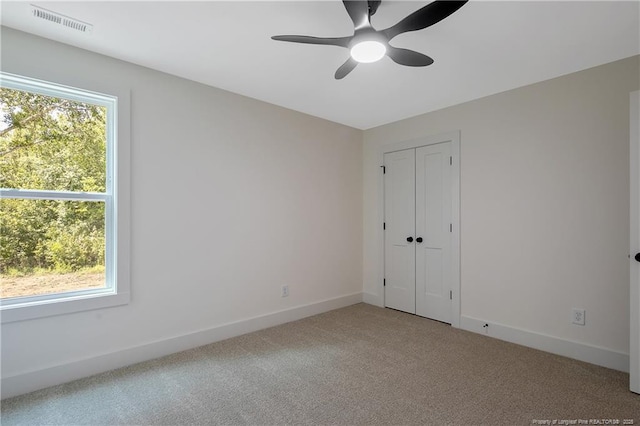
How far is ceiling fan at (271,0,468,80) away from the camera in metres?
1.61

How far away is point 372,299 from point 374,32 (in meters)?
3.47

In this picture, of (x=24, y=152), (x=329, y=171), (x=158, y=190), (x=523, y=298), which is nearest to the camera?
(x=24, y=152)

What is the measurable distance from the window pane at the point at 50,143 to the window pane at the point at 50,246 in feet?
0.53

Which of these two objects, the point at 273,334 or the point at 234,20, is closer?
the point at 234,20

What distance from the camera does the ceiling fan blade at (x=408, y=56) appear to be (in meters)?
2.01

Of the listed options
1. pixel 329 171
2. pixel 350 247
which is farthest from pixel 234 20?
pixel 350 247

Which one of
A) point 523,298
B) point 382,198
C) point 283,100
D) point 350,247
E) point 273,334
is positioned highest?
point 283,100

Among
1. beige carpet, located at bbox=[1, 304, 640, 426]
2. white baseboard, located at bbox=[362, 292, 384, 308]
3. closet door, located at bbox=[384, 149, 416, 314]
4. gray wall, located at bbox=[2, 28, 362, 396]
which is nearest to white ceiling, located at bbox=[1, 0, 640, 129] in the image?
gray wall, located at bbox=[2, 28, 362, 396]

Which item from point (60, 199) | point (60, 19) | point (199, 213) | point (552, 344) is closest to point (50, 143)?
point (60, 199)

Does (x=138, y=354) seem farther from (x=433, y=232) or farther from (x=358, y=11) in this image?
(x=433, y=232)

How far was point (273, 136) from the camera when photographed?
361 cm

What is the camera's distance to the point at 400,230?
4164mm

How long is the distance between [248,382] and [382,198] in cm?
283

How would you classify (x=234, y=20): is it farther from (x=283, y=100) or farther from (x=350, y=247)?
(x=350, y=247)
